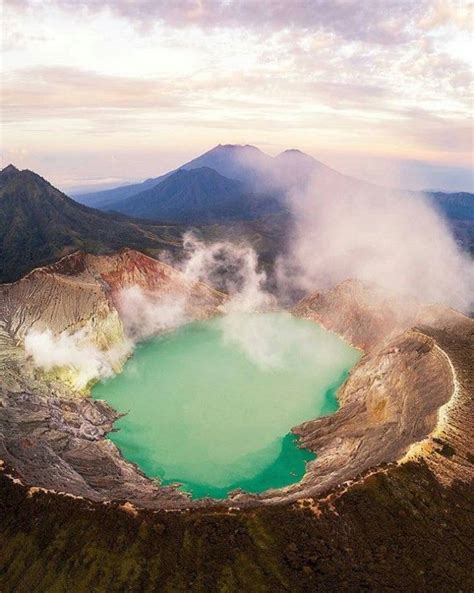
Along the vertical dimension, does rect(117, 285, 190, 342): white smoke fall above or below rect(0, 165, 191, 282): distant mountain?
below

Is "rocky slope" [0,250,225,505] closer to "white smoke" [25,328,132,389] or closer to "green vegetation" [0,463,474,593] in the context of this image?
"white smoke" [25,328,132,389]

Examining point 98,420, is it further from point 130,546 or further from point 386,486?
point 386,486

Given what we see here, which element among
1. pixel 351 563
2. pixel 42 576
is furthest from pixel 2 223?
pixel 351 563

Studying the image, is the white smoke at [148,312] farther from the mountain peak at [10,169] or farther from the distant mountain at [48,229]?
the mountain peak at [10,169]

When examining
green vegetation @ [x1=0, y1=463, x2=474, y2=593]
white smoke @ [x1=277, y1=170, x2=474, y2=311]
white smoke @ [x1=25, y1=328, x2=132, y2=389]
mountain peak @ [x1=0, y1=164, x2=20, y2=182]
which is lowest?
white smoke @ [x1=277, y1=170, x2=474, y2=311]

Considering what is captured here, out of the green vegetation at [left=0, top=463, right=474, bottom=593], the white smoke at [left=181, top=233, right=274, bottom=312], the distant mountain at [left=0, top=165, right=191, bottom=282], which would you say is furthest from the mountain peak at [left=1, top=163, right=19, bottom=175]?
the green vegetation at [left=0, top=463, right=474, bottom=593]

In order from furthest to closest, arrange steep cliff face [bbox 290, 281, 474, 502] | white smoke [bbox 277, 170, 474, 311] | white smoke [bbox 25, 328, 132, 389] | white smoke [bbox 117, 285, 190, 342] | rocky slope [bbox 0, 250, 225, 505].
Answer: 1. white smoke [bbox 277, 170, 474, 311]
2. white smoke [bbox 117, 285, 190, 342]
3. white smoke [bbox 25, 328, 132, 389]
4. rocky slope [bbox 0, 250, 225, 505]
5. steep cliff face [bbox 290, 281, 474, 502]

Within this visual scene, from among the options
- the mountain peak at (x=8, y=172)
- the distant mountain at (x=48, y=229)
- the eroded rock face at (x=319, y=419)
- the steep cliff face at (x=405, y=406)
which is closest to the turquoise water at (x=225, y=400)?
the eroded rock face at (x=319, y=419)
